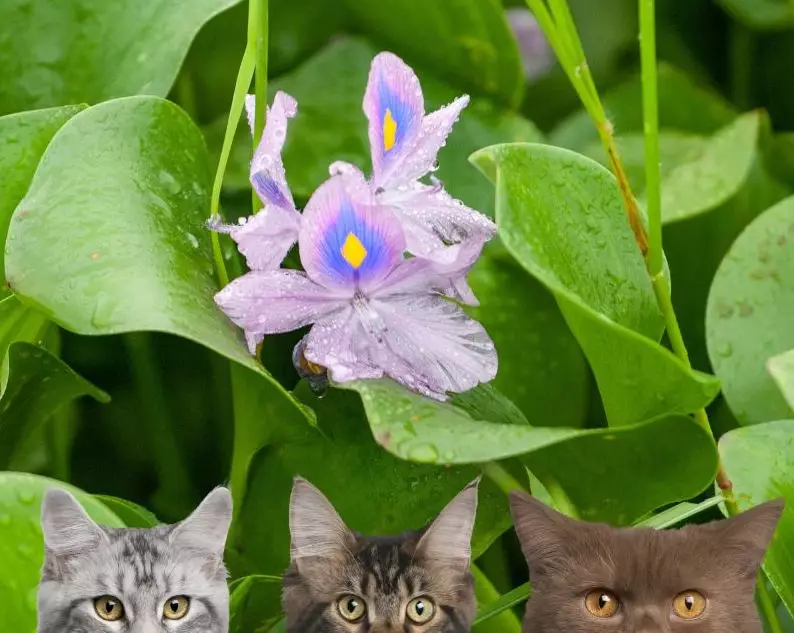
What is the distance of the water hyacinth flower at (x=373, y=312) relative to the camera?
1.85ft

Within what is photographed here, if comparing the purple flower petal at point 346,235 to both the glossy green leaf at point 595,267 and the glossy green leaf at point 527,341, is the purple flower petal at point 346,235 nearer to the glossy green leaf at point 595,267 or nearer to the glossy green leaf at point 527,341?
the glossy green leaf at point 595,267

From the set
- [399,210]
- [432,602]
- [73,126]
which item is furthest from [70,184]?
[432,602]

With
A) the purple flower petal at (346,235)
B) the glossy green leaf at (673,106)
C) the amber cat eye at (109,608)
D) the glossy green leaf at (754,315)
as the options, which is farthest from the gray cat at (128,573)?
the glossy green leaf at (673,106)

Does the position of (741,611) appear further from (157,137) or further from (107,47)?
(107,47)

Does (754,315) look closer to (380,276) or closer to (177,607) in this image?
(380,276)

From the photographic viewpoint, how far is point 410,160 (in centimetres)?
59

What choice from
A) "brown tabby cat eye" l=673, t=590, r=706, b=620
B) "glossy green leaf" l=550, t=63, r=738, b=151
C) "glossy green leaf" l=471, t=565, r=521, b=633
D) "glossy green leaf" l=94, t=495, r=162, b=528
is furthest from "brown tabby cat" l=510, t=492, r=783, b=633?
"glossy green leaf" l=550, t=63, r=738, b=151

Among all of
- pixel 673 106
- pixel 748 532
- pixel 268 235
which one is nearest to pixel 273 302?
pixel 268 235

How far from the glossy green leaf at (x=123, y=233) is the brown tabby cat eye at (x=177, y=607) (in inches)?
4.2

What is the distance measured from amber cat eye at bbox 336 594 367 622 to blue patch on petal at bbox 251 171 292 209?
0.18m

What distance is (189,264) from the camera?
607 mm

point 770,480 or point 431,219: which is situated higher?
point 431,219

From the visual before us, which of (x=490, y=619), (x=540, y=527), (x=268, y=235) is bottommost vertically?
(x=490, y=619)

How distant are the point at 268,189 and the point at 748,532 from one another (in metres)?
0.26
